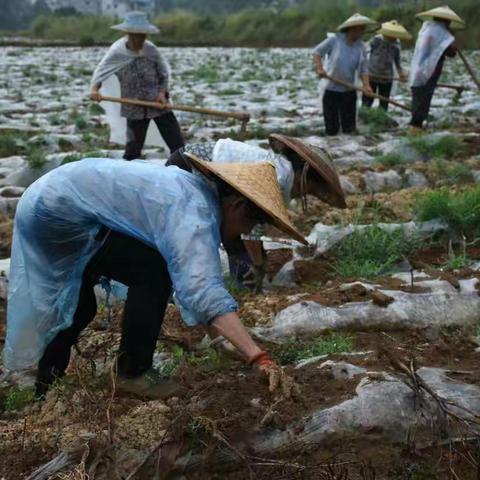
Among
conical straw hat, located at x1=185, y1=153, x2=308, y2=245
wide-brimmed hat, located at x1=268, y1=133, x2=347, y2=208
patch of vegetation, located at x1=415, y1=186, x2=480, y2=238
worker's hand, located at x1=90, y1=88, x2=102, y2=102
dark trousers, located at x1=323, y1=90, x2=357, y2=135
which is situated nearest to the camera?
conical straw hat, located at x1=185, y1=153, x2=308, y2=245

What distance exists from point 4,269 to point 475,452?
2.36 metres

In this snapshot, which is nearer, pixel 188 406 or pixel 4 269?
pixel 188 406

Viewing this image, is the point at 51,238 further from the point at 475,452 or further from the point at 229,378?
the point at 475,452

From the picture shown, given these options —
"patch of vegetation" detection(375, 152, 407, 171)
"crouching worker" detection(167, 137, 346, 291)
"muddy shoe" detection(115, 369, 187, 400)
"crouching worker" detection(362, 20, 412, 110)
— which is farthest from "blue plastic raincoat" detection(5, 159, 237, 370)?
"crouching worker" detection(362, 20, 412, 110)

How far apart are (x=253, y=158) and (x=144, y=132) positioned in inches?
120

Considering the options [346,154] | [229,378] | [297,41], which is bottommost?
[297,41]

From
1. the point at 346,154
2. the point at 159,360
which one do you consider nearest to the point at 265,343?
the point at 159,360

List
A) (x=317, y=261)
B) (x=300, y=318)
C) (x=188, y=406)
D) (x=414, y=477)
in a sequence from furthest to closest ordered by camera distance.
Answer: (x=317, y=261)
(x=300, y=318)
(x=188, y=406)
(x=414, y=477)

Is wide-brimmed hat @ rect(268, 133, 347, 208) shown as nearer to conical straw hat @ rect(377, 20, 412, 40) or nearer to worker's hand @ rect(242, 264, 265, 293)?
worker's hand @ rect(242, 264, 265, 293)

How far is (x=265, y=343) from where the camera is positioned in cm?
300

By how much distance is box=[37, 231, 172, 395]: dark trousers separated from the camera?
7.60 ft

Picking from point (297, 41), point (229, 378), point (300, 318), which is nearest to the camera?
point (229, 378)

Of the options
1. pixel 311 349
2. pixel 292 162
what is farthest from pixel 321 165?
pixel 311 349

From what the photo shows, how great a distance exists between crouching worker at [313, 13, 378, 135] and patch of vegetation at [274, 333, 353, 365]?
5.13 m
